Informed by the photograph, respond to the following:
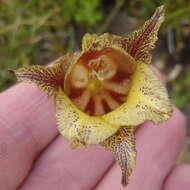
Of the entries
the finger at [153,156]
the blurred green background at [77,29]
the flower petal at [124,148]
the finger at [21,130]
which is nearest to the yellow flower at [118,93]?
the flower petal at [124,148]

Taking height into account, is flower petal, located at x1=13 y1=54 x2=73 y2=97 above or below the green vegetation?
above

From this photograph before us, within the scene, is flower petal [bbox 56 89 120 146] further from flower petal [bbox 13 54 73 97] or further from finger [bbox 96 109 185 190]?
finger [bbox 96 109 185 190]

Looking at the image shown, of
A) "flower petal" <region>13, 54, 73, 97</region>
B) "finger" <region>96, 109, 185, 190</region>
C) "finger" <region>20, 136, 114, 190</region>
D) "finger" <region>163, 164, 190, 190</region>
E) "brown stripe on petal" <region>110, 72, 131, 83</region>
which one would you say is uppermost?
"flower petal" <region>13, 54, 73, 97</region>

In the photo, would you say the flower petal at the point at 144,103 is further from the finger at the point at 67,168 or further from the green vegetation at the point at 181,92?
the green vegetation at the point at 181,92

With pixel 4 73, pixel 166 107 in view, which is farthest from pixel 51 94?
pixel 4 73

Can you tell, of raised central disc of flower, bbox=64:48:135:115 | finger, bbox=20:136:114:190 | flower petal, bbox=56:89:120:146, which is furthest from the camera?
finger, bbox=20:136:114:190

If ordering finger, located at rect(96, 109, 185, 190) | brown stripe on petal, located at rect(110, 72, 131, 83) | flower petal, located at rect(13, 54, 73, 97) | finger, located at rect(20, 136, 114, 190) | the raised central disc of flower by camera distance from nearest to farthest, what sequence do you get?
flower petal, located at rect(13, 54, 73, 97), the raised central disc of flower, brown stripe on petal, located at rect(110, 72, 131, 83), finger, located at rect(20, 136, 114, 190), finger, located at rect(96, 109, 185, 190)

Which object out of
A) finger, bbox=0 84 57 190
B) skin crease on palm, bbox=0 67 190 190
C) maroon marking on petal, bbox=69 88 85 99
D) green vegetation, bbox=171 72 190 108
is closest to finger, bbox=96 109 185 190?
skin crease on palm, bbox=0 67 190 190
